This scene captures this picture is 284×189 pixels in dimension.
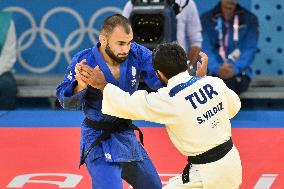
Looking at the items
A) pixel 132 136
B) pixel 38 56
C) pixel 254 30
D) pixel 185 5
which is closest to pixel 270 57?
pixel 254 30

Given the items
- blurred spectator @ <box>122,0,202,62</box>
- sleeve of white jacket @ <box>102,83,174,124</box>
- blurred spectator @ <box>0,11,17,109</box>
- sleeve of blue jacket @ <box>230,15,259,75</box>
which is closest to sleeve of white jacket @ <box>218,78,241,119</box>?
sleeve of white jacket @ <box>102,83,174,124</box>

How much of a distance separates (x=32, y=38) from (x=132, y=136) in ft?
20.8

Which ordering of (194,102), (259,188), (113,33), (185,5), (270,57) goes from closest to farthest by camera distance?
(194,102) → (113,33) → (259,188) → (185,5) → (270,57)

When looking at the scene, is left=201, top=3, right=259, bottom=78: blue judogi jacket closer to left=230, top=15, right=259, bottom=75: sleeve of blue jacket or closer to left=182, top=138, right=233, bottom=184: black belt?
left=230, top=15, right=259, bottom=75: sleeve of blue jacket

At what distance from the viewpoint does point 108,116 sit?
510 cm

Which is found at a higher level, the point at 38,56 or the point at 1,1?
the point at 1,1

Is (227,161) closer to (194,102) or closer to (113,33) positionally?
(194,102)

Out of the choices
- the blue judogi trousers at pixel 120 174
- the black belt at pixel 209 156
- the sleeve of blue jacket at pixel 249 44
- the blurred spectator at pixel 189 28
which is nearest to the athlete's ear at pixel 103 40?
the blue judogi trousers at pixel 120 174

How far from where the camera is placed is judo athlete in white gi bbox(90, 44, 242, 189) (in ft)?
14.5

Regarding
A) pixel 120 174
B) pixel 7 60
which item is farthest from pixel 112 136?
pixel 7 60

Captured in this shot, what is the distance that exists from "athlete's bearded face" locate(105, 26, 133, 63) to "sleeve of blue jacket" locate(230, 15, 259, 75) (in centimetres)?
512

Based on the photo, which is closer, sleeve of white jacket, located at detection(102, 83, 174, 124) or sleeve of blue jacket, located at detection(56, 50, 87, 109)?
sleeve of white jacket, located at detection(102, 83, 174, 124)

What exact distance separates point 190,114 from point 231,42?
18.7ft

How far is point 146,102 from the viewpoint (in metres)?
4.46
